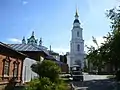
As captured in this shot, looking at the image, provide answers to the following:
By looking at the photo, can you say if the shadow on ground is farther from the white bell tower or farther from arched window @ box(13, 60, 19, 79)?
the white bell tower

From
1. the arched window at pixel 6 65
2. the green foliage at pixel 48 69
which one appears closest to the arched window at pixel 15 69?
the arched window at pixel 6 65

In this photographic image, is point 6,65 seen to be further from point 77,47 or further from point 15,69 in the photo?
point 77,47

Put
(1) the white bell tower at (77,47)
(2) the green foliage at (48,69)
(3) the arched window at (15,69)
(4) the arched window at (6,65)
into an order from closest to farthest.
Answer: (4) the arched window at (6,65) → (2) the green foliage at (48,69) → (3) the arched window at (15,69) → (1) the white bell tower at (77,47)

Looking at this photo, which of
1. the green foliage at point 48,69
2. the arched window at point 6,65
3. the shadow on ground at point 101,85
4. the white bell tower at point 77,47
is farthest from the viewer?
the white bell tower at point 77,47

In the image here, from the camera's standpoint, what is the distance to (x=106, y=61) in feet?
106

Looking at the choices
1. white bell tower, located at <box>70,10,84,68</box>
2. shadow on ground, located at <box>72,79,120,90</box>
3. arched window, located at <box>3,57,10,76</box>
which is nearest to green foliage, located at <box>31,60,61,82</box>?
arched window, located at <box>3,57,10,76</box>

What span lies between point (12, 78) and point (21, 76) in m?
3.57

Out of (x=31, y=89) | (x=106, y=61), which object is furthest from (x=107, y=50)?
(x=31, y=89)

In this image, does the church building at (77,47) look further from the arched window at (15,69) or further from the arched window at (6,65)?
the arched window at (6,65)

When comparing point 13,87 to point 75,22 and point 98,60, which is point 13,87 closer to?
point 98,60

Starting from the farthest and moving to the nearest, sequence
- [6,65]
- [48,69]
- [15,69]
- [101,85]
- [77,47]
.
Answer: [77,47] → [101,85] → [15,69] → [48,69] → [6,65]

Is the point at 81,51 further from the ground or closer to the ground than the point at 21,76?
further from the ground

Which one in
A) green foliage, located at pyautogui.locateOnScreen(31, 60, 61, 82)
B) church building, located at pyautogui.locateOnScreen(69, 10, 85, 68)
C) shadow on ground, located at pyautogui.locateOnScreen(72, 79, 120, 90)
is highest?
church building, located at pyautogui.locateOnScreen(69, 10, 85, 68)

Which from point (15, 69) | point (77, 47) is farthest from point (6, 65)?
point (77, 47)
